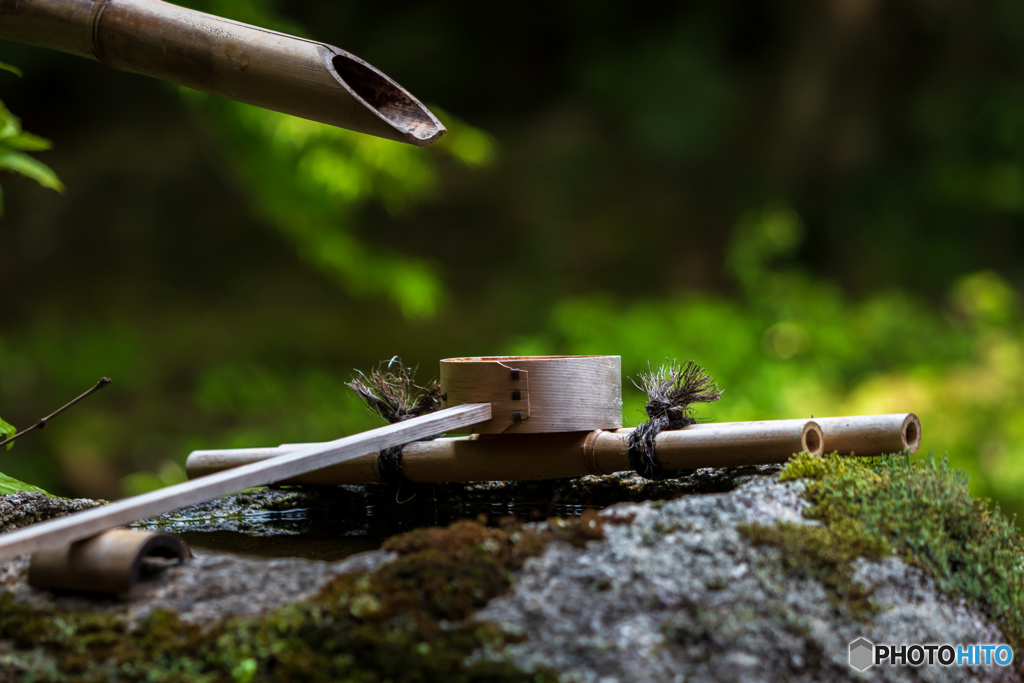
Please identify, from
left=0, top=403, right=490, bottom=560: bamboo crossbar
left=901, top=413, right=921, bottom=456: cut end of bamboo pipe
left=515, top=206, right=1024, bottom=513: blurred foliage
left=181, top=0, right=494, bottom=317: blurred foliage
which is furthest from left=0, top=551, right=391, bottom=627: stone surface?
left=181, top=0, right=494, bottom=317: blurred foliage

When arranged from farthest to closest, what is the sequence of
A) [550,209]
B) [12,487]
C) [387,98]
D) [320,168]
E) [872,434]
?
1. [550,209]
2. [320,168]
3. [12,487]
4. [872,434]
5. [387,98]

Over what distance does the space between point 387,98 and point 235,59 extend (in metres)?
0.32

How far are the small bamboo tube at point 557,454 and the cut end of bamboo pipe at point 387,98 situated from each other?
2.91 feet

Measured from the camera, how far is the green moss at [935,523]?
166 centimetres

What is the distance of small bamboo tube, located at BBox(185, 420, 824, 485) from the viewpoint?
1926mm

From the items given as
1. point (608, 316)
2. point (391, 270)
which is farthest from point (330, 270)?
point (608, 316)

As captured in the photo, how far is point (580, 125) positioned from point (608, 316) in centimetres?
372

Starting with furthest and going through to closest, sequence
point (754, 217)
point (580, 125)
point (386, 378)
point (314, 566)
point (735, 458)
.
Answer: point (580, 125), point (754, 217), point (386, 378), point (735, 458), point (314, 566)

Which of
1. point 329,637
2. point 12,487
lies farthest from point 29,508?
point 329,637

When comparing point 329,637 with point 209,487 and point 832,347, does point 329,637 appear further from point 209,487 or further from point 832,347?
point 832,347

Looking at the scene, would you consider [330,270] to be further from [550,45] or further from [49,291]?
[550,45]

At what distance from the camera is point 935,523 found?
173cm

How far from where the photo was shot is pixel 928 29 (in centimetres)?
877

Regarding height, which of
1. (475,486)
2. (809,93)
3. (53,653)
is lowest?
(53,653)
